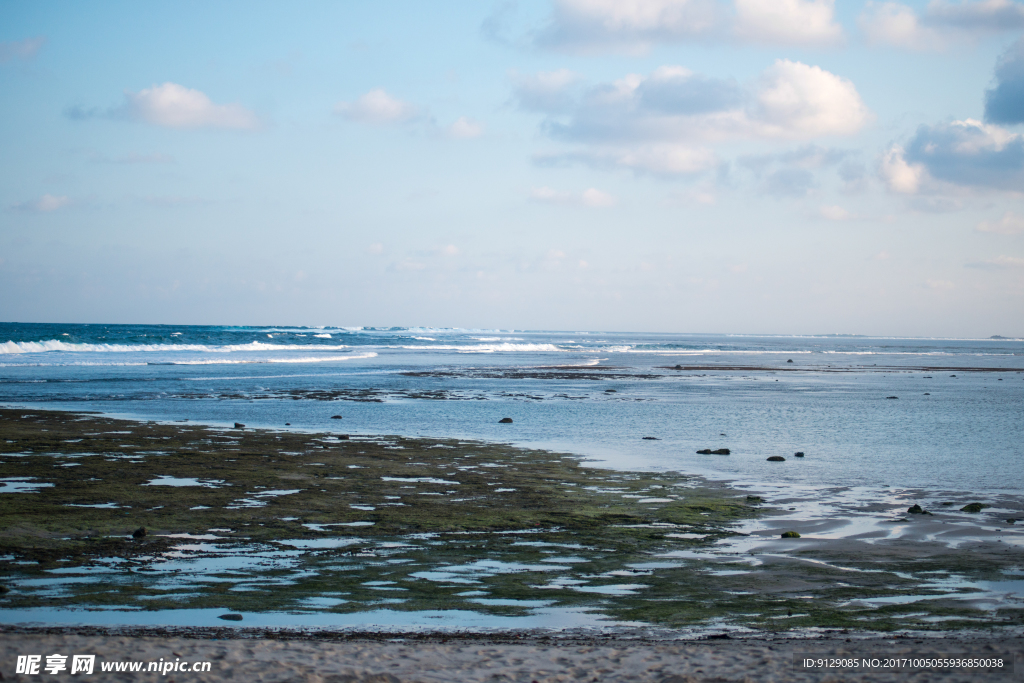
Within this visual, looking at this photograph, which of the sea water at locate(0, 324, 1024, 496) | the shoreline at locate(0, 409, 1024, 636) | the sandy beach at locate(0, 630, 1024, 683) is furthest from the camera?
the sea water at locate(0, 324, 1024, 496)

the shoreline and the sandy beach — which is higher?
the sandy beach

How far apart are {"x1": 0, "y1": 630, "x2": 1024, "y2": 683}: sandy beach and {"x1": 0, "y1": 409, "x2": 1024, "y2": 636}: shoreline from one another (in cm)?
54

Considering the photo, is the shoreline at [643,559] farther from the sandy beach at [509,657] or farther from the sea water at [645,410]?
the sea water at [645,410]

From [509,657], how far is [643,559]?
3772mm

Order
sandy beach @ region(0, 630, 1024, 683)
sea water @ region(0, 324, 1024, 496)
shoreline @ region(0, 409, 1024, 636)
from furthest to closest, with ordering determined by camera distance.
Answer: sea water @ region(0, 324, 1024, 496) < shoreline @ region(0, 409, 1024, 636) < sandy beach @ region(0, 630, 1024, 683)

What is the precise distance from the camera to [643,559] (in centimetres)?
1003

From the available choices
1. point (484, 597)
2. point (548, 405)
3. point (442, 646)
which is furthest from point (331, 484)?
point (548, 405)

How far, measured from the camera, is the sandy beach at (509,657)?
625 cm

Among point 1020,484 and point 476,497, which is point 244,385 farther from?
point 1020,484

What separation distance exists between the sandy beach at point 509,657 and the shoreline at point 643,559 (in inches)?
21.4

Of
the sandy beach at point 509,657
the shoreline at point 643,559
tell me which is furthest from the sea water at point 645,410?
the sandy beach at point 509,657

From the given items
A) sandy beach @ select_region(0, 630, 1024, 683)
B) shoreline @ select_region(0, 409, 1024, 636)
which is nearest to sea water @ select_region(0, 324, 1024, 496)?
shoreline @ select_region(0, 409, 1024, 636)

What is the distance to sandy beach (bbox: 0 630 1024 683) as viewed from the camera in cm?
625

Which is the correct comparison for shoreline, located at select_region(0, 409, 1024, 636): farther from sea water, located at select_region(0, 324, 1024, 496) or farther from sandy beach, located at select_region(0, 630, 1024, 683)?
sea water, located at select_region(0, 324, 1024, 496)
